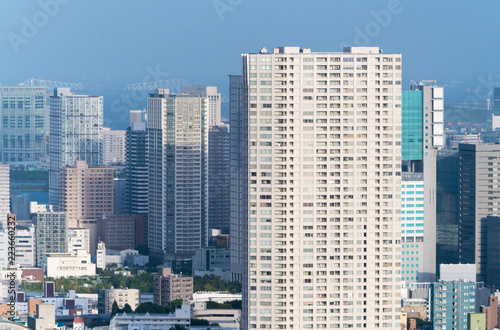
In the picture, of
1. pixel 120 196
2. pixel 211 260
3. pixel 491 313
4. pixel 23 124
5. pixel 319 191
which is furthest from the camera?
pixel 23 124

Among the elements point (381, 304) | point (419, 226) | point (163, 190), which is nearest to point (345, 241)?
point (381, 304)

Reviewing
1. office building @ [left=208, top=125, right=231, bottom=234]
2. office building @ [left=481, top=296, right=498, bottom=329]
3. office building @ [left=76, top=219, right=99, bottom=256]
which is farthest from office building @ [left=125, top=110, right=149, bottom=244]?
office building @ [left=481, top=296, right=498, bottom=329]

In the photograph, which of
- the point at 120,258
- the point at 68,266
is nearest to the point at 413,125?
the point at 68,266

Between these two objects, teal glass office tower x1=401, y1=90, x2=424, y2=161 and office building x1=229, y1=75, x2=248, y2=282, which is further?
teal glass office tower x1=401, y1=90, x2=424, y2=161

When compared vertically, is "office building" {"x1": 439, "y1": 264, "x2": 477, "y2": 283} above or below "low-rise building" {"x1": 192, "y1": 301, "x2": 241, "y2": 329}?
above

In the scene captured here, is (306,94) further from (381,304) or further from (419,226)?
(419,226)

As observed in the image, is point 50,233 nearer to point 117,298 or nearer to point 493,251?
point 117,298

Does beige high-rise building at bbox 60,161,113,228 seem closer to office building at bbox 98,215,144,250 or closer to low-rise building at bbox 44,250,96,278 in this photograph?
office building at bbox 98,215,144,250
